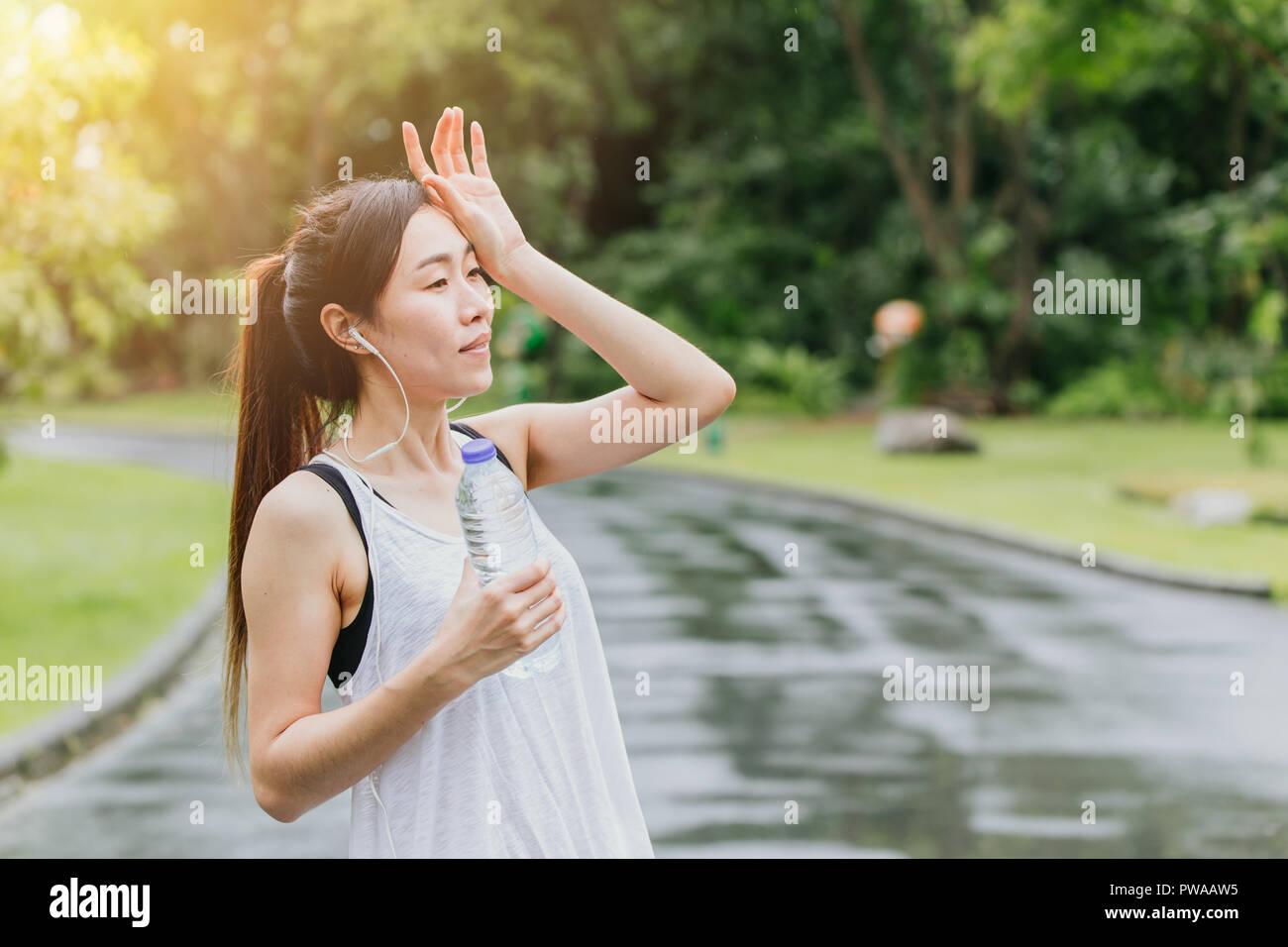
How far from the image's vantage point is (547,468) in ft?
8.90

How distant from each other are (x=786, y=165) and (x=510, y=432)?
1533 inches

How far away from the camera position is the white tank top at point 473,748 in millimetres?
2238

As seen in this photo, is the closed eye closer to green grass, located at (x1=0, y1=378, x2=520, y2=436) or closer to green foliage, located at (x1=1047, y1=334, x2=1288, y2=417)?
green grass, located at (x1=0, y1=378, x2=520, y2=436)

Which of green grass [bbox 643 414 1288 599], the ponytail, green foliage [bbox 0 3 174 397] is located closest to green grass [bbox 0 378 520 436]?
green grass [bbox 643 414 1288 599]

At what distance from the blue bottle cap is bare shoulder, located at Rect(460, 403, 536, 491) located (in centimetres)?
43

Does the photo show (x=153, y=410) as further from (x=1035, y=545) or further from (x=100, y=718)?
(x=100, y=718)

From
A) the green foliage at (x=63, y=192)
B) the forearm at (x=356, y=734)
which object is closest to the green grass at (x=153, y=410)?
the green foliage at (x=63, y=192)

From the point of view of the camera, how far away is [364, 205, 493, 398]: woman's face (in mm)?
2281

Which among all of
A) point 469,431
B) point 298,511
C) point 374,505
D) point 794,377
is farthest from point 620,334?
point 794,377

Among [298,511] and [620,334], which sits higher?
[620,334]

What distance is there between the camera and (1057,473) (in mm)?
21766
